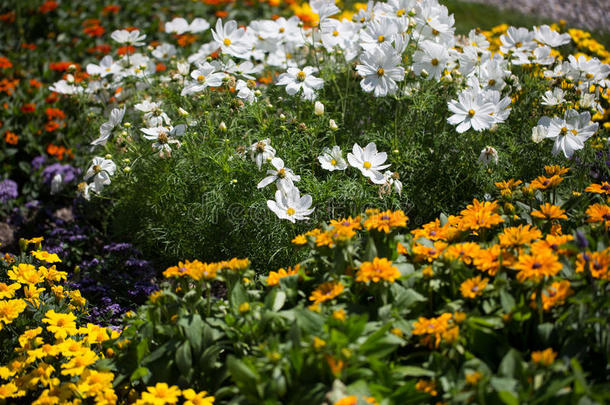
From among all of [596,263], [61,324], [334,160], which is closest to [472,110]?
[334,160]

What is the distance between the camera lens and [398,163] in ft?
9.24

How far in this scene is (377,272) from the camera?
170 cm

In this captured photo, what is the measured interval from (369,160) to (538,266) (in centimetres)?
107

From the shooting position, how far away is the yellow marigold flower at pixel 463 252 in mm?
1795

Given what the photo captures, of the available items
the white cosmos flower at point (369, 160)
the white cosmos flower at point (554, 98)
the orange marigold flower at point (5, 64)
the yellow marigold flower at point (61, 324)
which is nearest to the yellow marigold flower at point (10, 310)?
the yellow marigold flower at point (61, 324)

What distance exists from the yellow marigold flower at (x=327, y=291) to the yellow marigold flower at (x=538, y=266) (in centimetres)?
56

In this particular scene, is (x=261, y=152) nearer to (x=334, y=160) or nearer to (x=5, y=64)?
(x=334, y=160)

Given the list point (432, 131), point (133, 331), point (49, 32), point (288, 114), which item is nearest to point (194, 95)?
point (288, 114)

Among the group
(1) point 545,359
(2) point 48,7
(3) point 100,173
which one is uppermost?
(1) point 545,359

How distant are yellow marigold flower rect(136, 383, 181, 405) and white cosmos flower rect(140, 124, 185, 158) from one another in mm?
1242

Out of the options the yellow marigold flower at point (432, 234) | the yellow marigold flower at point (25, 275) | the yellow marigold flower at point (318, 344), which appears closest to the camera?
the yellow marigold flower at point (318, 344)

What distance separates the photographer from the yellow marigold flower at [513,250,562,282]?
63.9 inches

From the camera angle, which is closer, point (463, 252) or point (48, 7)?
point (463, 252)

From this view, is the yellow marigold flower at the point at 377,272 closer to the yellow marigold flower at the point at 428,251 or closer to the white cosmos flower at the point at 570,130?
the yellow marigold flower at the point at 428,251
